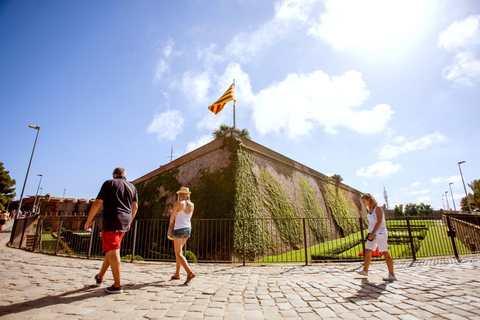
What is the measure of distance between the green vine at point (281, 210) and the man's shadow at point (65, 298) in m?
7.81

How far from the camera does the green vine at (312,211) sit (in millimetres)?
13812

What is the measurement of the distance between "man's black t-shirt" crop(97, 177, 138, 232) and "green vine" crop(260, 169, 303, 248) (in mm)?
8198

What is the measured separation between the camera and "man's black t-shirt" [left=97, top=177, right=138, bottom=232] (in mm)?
3320

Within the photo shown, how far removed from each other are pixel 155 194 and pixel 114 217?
12391mm

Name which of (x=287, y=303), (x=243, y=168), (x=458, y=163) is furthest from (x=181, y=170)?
(x=458, y=163)

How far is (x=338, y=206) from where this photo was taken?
2023 centimetres

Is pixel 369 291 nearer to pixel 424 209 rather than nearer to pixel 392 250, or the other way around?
pixel 392 250

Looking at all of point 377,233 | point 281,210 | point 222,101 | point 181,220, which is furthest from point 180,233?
point 222,101

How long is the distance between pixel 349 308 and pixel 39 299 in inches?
152

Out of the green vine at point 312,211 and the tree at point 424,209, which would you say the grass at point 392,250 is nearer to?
the green vine at point 312,211

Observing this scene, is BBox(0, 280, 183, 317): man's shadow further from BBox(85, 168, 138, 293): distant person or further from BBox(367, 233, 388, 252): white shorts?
BBox(367, 233, 388, 252): white shorts

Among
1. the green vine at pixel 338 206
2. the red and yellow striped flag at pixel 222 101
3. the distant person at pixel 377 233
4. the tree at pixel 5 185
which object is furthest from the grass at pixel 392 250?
the tree at pixel 5 185

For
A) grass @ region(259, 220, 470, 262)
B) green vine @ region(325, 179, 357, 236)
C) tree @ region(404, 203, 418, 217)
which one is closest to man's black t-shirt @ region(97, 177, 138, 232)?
grass @ region(259, 220, 470, 262)

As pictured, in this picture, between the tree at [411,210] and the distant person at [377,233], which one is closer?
the distant person at [377,233]
